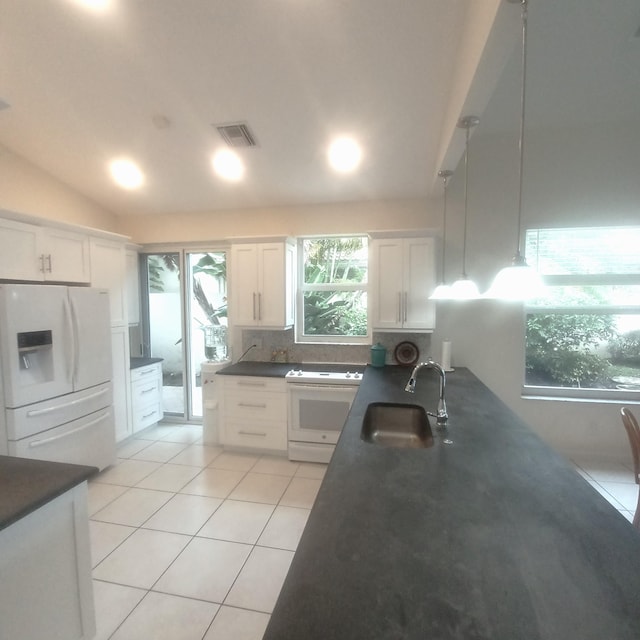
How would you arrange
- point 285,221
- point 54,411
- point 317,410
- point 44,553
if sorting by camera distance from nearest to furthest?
point 44,553 < point 54,411 < point 317,410 < point 285,221

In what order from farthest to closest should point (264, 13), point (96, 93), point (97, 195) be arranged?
1. point (97, 195)
2. point (96, 93)
3. point (264, 13)

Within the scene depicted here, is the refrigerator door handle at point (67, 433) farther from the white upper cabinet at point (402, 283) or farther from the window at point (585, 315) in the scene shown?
the window at point (585, 315)

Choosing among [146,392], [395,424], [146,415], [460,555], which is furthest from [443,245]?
[146,415]

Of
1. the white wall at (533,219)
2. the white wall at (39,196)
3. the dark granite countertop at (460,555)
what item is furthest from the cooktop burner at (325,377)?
the white wall at (39,196)

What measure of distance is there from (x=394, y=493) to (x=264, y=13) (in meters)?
2.49

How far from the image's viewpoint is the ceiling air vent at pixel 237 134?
2.67 m

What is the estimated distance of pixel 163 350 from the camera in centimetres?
434

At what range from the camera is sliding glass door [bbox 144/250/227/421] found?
4188mm

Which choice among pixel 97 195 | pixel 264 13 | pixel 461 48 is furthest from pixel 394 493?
pixel 97 195

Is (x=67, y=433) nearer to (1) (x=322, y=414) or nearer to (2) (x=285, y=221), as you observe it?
(1) (x=322, y=414)

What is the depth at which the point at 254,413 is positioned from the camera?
3438 mm

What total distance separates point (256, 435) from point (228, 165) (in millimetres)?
2649

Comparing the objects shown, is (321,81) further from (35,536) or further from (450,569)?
(35,536)

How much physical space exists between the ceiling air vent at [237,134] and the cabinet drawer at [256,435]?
260 cm
